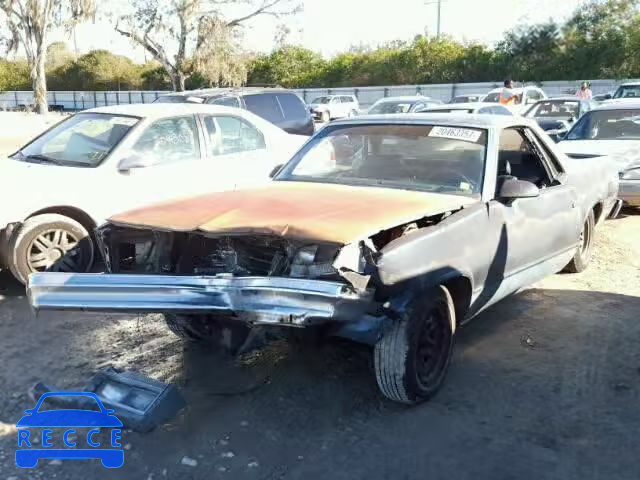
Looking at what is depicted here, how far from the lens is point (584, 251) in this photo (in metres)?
6.23

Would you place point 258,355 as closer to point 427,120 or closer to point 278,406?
point 278,406

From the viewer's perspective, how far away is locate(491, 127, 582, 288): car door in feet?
14.8

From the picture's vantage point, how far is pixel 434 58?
4306cm

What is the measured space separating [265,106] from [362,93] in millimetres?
30299

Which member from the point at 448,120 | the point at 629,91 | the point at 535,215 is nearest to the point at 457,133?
the point at 448,120

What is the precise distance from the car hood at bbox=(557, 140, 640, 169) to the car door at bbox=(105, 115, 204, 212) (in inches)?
187

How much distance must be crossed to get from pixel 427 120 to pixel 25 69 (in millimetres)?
61340

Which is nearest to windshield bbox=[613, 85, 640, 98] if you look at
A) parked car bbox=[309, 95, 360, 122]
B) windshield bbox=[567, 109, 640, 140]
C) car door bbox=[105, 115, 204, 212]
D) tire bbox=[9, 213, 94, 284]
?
windshield bbox=[567, 109, 640, 140]

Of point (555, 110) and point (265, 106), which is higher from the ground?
point (265, 106)

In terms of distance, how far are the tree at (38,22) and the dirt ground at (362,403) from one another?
30.0 meters

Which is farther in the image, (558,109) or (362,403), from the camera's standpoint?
(558,109)

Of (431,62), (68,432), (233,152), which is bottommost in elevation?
(68,432)

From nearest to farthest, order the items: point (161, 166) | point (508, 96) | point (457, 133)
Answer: point (457, 133) → point (161, 166) → point (508, 96)

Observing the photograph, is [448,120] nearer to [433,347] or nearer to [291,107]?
[433,347]
